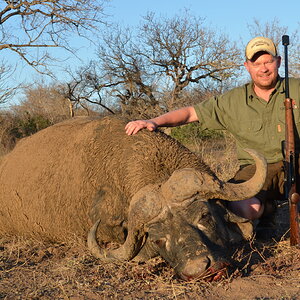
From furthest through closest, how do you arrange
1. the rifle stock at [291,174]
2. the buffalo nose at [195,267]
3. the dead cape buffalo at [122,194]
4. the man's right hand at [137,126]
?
the man's right hand at [137,126] < the rifle stock at [291,174] < the dead cape buffalo at [122,194] < the buffalo nose at [195,267]

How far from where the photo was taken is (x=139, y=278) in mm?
4336

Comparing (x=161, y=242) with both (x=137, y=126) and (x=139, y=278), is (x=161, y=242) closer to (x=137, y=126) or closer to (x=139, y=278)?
(x=139, y=278)

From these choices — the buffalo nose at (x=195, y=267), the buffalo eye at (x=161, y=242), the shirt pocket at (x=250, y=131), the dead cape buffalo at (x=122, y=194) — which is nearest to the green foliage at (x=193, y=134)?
the dead cape buffalo at (x=122, y=194)

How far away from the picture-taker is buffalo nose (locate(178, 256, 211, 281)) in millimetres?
3841

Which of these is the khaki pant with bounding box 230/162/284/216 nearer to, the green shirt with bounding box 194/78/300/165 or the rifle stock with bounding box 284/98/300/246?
the green shirt with bounding box 194/78/300/165

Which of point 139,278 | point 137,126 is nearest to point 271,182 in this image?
point 137,126

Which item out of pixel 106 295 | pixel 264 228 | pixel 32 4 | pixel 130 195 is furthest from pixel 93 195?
pixel 32 4

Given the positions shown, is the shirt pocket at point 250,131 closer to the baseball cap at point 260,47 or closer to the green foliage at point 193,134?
the baseball cap at point 260,47

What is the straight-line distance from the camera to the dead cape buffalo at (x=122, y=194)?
167 inches

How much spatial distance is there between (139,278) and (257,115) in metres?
2.82

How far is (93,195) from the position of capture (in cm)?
562

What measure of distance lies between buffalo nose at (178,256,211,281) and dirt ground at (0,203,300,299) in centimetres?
9

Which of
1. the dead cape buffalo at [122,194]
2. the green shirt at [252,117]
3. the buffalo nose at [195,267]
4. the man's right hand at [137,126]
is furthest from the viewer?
the green shirt at [252,117]

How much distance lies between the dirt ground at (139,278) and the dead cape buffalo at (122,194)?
0.59 feet
